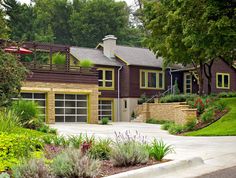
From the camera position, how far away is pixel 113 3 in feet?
197

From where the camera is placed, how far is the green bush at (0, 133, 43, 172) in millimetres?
8883

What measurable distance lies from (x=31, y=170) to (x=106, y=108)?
3105 centimetres

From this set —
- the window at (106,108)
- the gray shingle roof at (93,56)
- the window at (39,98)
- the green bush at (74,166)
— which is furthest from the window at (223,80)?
the green bush at (74,166)

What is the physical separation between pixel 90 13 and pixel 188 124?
129 feet

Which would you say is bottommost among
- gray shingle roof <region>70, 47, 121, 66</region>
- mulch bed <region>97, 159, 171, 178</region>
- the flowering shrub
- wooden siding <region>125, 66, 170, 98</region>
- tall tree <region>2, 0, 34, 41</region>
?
mulch bed <region>97, 159, 171, 178</region>

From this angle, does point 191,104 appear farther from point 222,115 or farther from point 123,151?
point 123,151

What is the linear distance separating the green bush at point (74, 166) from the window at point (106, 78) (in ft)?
96.7

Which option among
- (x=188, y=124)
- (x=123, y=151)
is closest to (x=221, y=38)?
(x=188, y=124)

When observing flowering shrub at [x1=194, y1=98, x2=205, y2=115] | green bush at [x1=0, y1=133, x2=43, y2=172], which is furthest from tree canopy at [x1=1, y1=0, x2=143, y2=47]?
green bush at [x1=0, y1=133, x2=43, y2=172]

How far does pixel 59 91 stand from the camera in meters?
31.7

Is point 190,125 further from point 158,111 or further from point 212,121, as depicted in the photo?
point 158,111

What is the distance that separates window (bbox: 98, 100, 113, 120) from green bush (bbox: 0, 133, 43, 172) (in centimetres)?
2887

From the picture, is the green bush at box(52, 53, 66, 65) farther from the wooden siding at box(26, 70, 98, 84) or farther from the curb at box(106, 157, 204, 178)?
the curb at box(106, 157, 204, 178)

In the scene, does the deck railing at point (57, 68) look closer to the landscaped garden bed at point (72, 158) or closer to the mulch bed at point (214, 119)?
the mulch bed at point (214, 119)
